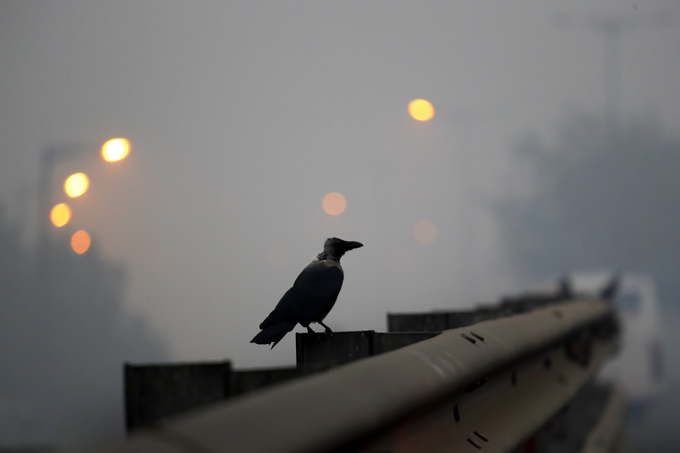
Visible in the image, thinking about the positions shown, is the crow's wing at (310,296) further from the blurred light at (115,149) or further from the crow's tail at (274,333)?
the blurred light at (115,149)

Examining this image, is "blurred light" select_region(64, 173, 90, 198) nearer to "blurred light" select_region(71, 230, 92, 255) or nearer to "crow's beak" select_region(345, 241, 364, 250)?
"blurred light" select_region(71, 230, 92, 255)

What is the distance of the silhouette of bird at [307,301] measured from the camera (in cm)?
521

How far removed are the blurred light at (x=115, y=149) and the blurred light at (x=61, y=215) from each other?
568mm

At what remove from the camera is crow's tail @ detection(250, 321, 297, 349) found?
16.7 ft

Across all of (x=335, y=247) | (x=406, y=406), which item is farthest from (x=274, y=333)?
(x=406, y=406)

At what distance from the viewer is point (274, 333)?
5.16 metres

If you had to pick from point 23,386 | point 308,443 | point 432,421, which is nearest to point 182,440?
point 308,443

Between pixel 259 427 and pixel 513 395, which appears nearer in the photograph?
pixel 259 427

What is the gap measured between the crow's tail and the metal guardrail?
88 cm

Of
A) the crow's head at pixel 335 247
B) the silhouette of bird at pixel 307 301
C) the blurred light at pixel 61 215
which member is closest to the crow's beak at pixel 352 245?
the crow's head at pixel 335 247

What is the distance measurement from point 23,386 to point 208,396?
3.06 metres

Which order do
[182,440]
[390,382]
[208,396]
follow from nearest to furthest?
[182,440], [208,396], [390,382]

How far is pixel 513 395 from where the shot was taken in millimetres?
6121

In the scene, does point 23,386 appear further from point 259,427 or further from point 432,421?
point 259,427
